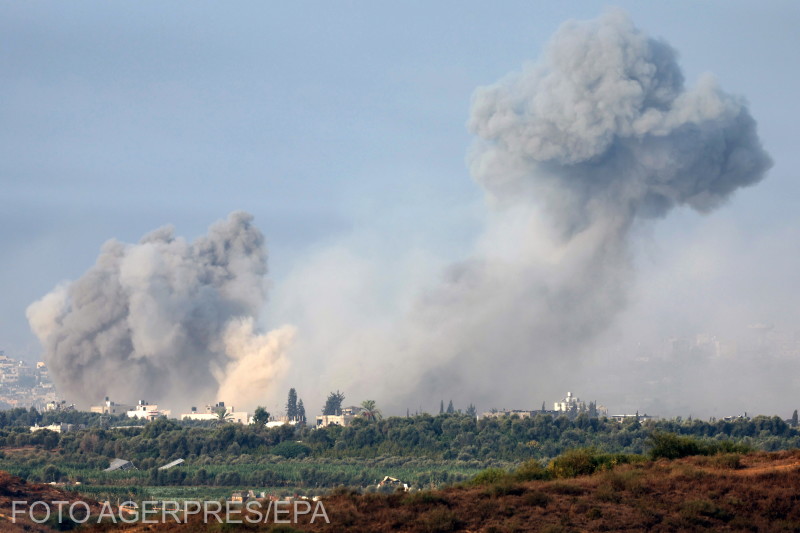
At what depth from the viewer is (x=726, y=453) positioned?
1533 inches

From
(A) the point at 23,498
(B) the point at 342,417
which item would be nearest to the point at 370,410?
(B) the point at 342,417

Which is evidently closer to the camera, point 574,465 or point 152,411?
point 574,465

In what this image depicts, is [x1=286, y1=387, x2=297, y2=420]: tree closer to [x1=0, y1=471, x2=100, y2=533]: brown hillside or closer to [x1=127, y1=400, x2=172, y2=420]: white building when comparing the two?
[x1=127, y1=400, x2=172, y2=420]: white building

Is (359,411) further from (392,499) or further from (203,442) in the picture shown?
(392,499)

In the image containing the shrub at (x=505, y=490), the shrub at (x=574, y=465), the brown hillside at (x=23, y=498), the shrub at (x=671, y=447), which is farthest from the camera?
the brown hillside at (x=23, y=498)

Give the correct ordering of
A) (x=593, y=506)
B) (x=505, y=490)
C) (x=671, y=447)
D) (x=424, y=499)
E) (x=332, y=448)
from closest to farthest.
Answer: (x=593, y=506) → (x=424, y=499) → (x=505, y=490) → (x=671, y=447) → (x=332, y=448)

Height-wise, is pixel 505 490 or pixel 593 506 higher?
pixel 505 490

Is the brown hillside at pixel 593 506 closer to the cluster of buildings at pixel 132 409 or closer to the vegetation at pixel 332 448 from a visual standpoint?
the vegetation at pixel 332 448

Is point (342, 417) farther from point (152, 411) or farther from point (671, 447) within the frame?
point (671, 447)

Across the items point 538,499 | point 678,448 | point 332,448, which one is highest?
point 332,448

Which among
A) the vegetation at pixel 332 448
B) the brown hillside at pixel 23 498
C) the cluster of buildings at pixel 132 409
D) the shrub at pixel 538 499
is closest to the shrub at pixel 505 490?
the shrub at pixel 538 499

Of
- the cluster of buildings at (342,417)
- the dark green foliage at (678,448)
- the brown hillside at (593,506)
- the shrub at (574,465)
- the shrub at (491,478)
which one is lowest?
the brown hillside at (593,506)

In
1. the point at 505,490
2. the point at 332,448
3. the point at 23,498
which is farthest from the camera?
the point at 332,448

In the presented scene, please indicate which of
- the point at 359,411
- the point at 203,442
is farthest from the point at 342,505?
the point at 359,411
